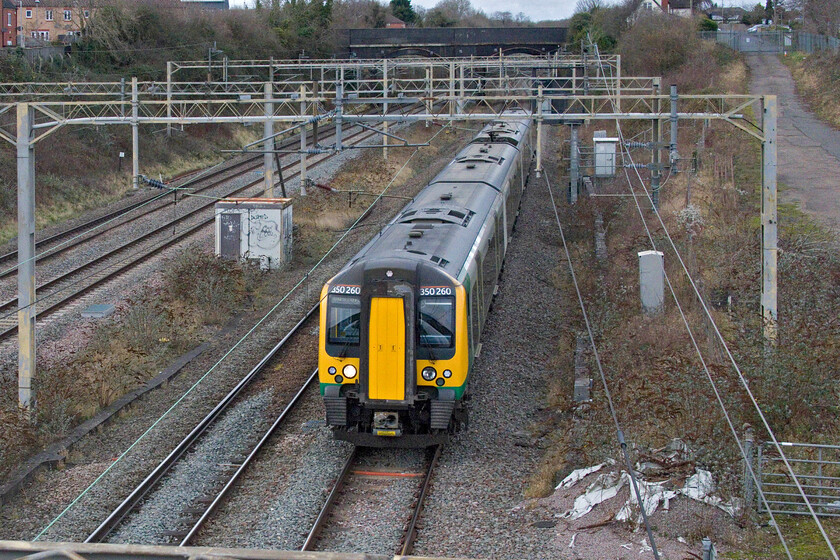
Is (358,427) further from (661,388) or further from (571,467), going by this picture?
(661,388)

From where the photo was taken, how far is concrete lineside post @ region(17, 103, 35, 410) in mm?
12875

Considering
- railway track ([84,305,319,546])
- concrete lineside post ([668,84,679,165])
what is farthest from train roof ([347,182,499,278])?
concrete lineside post ([668,84,679,165])

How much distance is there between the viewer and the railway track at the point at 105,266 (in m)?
18.8

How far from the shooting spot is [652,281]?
56.0 ft

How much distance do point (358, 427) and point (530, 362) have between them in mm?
4515

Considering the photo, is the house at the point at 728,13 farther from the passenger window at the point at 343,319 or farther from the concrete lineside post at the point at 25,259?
the passenger window at the point at 343,319

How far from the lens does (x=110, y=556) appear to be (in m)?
5.11

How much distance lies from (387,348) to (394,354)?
0.36ft

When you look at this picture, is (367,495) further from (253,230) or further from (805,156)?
(805,156)

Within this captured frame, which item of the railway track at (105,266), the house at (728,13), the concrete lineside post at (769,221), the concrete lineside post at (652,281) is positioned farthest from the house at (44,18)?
the house at (728,13)

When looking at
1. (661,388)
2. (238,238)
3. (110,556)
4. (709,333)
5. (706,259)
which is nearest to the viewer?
(110,556)

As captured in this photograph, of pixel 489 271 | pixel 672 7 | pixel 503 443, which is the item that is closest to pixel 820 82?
pixel 489 271

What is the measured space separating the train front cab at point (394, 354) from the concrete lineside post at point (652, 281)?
6.51m

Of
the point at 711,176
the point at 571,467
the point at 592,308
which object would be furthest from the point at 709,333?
the point at 711,176
